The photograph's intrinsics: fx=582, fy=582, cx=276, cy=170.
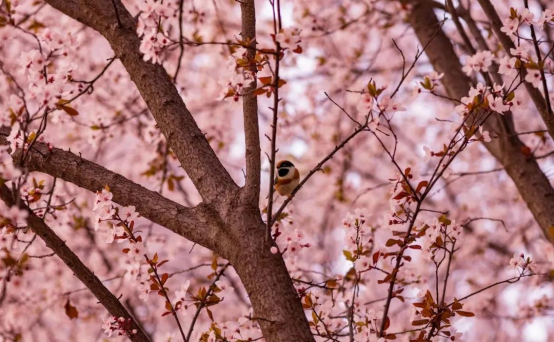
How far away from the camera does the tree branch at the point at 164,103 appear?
101 inches

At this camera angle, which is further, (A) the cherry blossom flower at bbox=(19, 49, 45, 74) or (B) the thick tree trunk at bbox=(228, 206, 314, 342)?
(A) the cherry blossom flower at bbox=(19, 49, 45, 74)

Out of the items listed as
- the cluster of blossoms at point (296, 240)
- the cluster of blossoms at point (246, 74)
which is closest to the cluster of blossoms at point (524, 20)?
the cluster of blossoms at point (246, 74)

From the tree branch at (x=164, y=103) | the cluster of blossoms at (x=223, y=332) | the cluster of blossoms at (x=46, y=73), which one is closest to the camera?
the cluster of blossoms at (x=46, y=73)

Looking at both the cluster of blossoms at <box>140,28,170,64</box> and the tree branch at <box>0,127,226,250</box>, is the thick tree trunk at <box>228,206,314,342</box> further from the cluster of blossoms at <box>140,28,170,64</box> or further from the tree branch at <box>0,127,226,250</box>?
the cluster of blossoms at <box>140,28,170,64</box>

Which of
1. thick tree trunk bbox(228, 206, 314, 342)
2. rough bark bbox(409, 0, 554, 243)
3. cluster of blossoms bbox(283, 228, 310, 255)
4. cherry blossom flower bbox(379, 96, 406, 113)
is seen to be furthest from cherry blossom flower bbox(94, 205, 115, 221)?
rough bark bbox(409, 0, 554, 243)

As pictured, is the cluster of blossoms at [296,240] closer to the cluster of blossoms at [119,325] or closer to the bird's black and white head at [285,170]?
the cluster of blossoms at [119,325]

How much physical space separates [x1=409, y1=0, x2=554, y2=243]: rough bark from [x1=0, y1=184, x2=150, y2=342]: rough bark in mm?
2127

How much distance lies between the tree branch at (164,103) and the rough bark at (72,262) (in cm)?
64

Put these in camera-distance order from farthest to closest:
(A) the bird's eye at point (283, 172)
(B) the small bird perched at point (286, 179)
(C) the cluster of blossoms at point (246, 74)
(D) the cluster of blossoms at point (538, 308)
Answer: (D) the cluster of blossoms at point (538, 308) < (A) the bird's eye at point (283, 172) < (B) the small bird perched at point (286, 179) < (C) the cluster of blossoms at point (246, 74)

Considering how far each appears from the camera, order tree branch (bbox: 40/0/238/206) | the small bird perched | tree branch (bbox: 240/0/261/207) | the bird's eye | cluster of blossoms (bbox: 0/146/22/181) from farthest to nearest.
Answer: the bird's eye → the small bird perched → tree branch (bbox: 40/0/238/206) → tree branch (bbox: 240/0/261/207) → cluster of blossoms (bbox: 0/146/22/181)

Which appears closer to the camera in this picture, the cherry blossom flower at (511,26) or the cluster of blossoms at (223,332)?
the cherry blossom flower at (511,26)

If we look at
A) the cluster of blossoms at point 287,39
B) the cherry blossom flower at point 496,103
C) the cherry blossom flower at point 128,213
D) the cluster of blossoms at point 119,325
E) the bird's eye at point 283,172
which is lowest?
the cluster of blossoms at point 119,325

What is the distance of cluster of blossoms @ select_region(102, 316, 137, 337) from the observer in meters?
2.60

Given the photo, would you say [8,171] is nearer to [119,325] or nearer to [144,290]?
[119,325]
